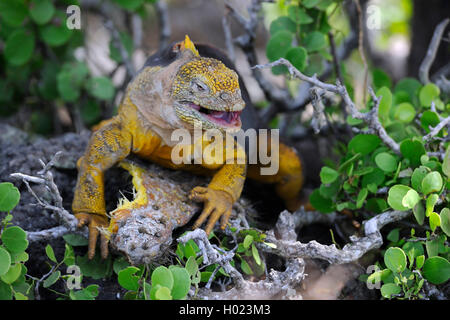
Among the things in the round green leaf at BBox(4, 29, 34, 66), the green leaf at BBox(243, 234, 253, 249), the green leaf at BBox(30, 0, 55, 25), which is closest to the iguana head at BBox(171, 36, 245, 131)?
the green leaf at BBox(243, 234, 253, 249)

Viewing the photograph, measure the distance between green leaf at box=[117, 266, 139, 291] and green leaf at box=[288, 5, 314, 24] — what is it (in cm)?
265

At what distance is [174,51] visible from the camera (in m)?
3.77

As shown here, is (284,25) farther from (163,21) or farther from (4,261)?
(4,261)

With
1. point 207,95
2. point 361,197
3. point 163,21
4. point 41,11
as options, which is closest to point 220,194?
point 207,95

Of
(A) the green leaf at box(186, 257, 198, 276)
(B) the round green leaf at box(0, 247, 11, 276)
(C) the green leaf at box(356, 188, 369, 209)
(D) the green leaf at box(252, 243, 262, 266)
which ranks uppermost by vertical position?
(B) the round green leaf at box(0, 247, 11, 276)

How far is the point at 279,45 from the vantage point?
448 cm

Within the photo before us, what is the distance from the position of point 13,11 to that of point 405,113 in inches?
145

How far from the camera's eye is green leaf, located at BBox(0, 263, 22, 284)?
118 inches

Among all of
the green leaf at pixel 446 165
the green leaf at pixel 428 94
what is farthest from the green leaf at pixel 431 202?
the green leaf at pixel 428 94

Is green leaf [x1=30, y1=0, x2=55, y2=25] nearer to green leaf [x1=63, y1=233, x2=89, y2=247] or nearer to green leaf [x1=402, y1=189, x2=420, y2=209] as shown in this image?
green leaf [x1=63, y1=233, x2=89, y2=247]

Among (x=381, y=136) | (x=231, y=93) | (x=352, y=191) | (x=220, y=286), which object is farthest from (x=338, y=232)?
(x=231, y=93)

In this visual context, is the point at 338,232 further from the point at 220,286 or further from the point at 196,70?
the point at 196,70

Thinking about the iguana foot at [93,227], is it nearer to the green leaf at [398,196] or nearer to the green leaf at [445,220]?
the green leaf at [398,196]

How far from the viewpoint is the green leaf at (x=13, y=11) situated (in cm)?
505
